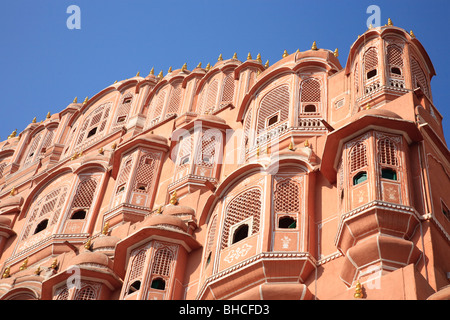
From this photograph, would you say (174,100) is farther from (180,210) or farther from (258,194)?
(258,194)

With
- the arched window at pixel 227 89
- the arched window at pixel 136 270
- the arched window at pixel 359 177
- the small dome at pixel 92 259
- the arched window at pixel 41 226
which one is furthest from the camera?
the arched window at pixel 227 89

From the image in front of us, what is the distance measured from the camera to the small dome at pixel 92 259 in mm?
21953

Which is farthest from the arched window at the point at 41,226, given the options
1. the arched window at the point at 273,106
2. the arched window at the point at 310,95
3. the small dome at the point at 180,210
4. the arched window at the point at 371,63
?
the arched window at the point at 371,63

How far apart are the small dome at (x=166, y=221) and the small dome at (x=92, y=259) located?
1.76 metres

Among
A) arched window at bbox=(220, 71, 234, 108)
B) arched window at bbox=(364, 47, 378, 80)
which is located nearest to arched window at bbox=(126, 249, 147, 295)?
arched window at bbox=(364, 47, 378, 80)

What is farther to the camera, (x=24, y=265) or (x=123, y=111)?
(x=123, y=111)

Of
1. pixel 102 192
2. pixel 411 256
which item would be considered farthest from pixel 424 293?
pixel 102 192

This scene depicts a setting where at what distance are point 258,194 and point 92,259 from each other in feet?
17.9

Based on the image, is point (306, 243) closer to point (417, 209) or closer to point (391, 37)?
point (417, 209)

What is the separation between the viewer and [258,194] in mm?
20172

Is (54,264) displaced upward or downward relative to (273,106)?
downward

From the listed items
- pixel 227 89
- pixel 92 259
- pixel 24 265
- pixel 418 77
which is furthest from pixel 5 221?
pixel 418 77

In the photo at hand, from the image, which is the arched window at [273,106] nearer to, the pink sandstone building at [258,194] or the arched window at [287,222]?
the pink sandstone building at [258,194]

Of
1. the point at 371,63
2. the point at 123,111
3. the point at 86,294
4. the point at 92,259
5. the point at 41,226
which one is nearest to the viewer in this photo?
the point at 86,294
